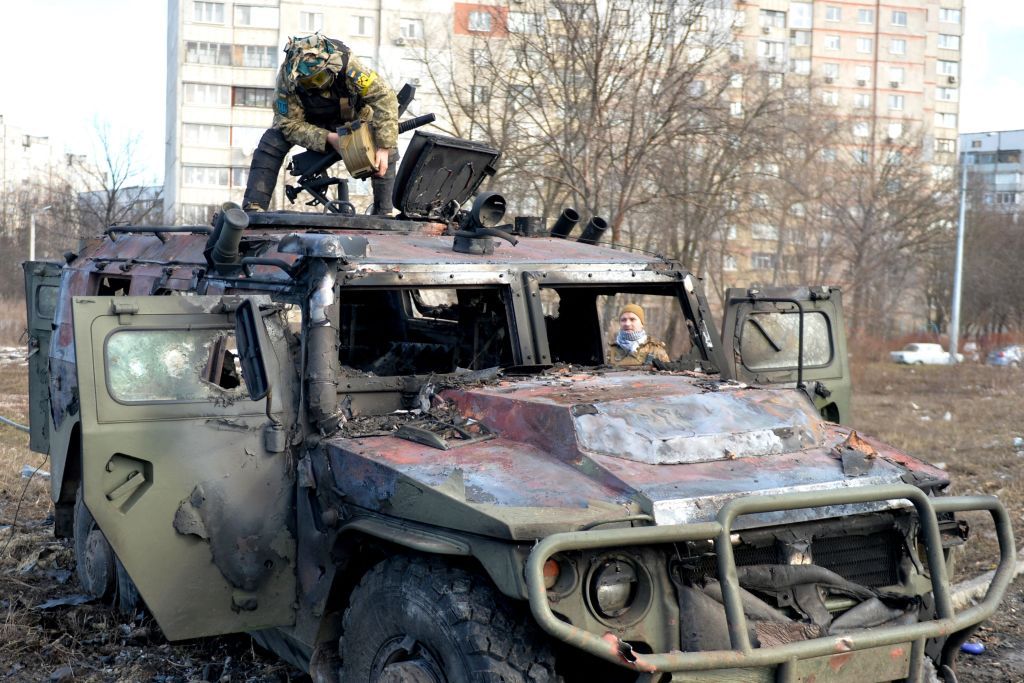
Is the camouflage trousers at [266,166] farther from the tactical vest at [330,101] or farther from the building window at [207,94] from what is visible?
the building window at [207,94]

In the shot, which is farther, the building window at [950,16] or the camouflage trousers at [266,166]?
the building window at [950,16]

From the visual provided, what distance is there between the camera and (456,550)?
12.6 feet

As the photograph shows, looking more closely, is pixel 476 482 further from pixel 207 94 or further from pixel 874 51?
pixel 874 51

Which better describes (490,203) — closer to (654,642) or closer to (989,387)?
(654,642)

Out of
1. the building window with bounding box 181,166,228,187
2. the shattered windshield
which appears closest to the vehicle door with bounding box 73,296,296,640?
the shattered windshield

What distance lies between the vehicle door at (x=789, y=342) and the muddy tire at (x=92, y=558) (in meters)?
3.29

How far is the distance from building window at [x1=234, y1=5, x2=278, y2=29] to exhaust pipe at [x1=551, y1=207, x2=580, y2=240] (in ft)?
123

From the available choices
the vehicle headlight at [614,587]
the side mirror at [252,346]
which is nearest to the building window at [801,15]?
the side mirror at [252,346]

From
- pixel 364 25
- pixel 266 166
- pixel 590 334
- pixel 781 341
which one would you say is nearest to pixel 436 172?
pixel 266 166

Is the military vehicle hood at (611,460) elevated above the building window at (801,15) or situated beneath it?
situated beneath

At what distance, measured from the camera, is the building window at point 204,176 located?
42.8 m

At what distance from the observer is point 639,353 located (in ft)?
20.8

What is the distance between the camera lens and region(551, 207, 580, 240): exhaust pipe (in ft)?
21.6

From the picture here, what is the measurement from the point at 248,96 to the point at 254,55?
5.03 feet
